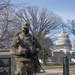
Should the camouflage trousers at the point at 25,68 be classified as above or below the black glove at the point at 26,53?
below

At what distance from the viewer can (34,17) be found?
58750mm

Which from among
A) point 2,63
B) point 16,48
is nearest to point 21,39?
point 16,48

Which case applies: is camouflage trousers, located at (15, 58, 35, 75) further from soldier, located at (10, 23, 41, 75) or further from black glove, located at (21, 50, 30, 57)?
black glove, located at (21, 50, 30, 57)

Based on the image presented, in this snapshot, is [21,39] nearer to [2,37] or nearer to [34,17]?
[2,37]

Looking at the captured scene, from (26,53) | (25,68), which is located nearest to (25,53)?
(26,53)

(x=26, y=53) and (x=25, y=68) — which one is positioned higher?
(x=26, y=53)

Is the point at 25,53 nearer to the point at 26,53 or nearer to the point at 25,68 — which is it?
the point at 26,53

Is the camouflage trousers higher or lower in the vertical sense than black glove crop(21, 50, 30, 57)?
lower

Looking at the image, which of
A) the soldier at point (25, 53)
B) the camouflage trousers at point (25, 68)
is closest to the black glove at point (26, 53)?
the soldier at point (25, 53)

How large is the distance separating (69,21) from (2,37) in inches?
1348

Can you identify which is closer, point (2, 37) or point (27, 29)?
point (27, 29)

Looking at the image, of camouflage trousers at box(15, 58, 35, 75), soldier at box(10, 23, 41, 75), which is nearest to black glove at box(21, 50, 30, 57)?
soldier at box(10, 23, 41, 75)

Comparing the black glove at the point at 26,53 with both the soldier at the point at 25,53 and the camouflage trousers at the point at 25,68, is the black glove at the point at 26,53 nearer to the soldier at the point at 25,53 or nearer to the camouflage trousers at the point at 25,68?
the soldier at the point at 25,53

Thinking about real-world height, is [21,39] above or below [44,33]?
below
